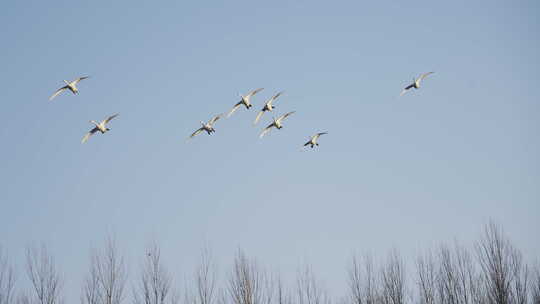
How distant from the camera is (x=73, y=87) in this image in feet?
103

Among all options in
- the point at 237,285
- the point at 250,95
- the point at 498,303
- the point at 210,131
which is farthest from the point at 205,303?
the point at 498,303

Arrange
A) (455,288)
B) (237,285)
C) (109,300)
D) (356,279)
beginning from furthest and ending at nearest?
(356,279), (455,288), (237,285), (109,300)

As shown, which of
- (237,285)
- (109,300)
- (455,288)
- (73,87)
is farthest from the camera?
(455,288)

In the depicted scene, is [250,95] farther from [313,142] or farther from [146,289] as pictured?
[146,289]

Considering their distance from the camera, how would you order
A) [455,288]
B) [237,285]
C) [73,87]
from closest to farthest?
[73,87]
[237,285]
[455,288]

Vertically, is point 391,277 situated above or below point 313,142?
below

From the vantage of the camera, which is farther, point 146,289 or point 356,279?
point 356,279

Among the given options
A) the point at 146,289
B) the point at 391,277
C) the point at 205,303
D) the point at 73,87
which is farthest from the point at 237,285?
the point at 73,87

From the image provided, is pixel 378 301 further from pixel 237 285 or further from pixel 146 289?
pixel 146 289

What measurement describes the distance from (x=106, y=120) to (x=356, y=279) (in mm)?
22484

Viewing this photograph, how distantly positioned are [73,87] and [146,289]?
42.5 feet

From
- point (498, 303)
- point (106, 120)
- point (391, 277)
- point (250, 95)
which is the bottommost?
point (498, 303)

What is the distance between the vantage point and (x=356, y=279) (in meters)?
43.7

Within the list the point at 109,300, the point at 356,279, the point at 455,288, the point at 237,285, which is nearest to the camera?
the point at 109,300
